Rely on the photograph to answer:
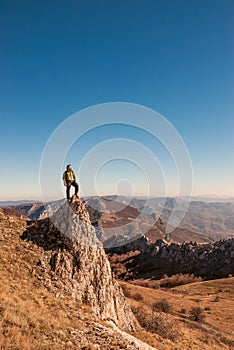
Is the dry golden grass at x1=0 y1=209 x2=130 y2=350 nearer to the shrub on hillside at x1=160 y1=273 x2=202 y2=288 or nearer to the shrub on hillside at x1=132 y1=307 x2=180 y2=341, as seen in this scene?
the shrub on hillside at x1=132 y1=307 x2=180 y2=341

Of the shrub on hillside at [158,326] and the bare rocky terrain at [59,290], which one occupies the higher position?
the bare rocky terrain at [59,290]

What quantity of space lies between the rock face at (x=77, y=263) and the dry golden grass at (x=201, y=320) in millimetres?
3363

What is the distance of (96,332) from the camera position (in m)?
13.8

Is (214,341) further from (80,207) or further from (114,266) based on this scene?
(114,266)

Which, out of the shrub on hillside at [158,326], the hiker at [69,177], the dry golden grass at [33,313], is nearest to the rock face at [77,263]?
the dry golden grass at [33,313]

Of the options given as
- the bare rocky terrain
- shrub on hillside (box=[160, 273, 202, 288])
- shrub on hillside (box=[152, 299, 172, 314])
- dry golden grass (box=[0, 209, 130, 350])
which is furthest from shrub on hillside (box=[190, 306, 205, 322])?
shrub on hillside (box=[160, 273, 202, 288])

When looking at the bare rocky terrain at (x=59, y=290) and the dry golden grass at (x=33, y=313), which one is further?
the bare rocky terrain at (x=59, y=290)

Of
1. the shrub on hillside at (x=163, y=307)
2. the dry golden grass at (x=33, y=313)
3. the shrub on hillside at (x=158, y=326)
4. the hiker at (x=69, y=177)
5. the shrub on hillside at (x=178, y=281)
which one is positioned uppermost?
the hiker at (x=69, y=177)

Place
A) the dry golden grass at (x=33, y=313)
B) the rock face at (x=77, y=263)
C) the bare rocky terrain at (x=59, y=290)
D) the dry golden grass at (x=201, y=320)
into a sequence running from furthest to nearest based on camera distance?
the dry golden grass at (x=201, y=320) < the rock face at (x=77, y=263) < the bare rocky terrain at (x=59, y=290) < the dry golden grass at (x=33, y=313)

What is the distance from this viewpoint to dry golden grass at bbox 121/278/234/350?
22.1 metres

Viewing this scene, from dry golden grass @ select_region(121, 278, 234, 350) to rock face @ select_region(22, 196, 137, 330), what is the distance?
11.0 ft

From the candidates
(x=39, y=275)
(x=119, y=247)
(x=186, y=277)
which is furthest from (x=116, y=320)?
(x=119, y=247)

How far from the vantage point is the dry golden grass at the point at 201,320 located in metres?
22.1

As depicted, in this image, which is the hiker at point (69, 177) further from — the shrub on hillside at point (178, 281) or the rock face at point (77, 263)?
the shrub on hillside at point (178, 281)
